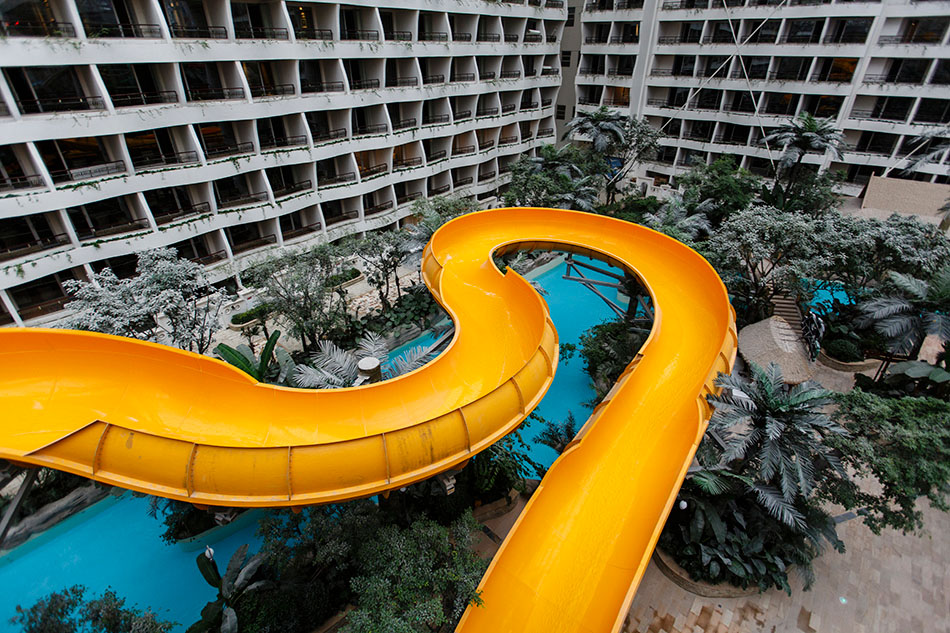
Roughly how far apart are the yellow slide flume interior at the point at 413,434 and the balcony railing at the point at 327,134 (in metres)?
21.4

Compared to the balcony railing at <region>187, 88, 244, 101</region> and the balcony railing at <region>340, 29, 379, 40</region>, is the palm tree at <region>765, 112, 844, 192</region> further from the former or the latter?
Answer: the balcony railing at <region>187, 88, 244, 101</region>

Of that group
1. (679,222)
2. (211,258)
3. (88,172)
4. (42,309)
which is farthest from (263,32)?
(679,222)

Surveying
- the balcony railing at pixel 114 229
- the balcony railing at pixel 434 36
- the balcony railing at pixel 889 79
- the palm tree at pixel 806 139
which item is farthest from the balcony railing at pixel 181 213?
the balcony railing at pixel 889 79

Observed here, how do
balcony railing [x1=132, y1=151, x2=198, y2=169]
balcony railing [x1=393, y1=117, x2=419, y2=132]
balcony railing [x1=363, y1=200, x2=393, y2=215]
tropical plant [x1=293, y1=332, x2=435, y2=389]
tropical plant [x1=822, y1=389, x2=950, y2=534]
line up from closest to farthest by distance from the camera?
1. tropical plant [x1=822, y1=389, x2=950, y2=534]
2. tropical plant [x1=293, y1=332, x2=435, y2=389]
3. balcony railing [x1=132, y1=151, x2=198, y2=169]
4. balcony railing [x1=393, y1=117, x2=419, y2=132]
5. balcony railing [x1=363, y1=200, x2=393, y2=215]

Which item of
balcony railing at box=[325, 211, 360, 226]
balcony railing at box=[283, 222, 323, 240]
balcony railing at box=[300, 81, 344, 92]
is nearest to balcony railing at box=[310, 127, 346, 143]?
balcony railing at box=[300, 81, 344, 92]

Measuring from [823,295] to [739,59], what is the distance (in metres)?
21.7

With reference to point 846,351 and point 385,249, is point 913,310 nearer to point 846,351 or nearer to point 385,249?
point 846,351

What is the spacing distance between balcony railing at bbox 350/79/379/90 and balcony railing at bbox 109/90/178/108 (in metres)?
11.7

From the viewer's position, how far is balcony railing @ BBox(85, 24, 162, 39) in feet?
69.9

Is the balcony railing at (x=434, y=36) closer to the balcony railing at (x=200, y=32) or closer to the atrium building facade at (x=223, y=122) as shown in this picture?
the atrium building facade at (x=223, y=122)

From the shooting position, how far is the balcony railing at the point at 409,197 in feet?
126

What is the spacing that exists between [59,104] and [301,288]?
13697mm

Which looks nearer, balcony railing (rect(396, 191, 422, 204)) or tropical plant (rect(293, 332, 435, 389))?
tropical plant (rect(293, 332, 435, 389))

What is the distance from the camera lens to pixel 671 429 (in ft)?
44.5
